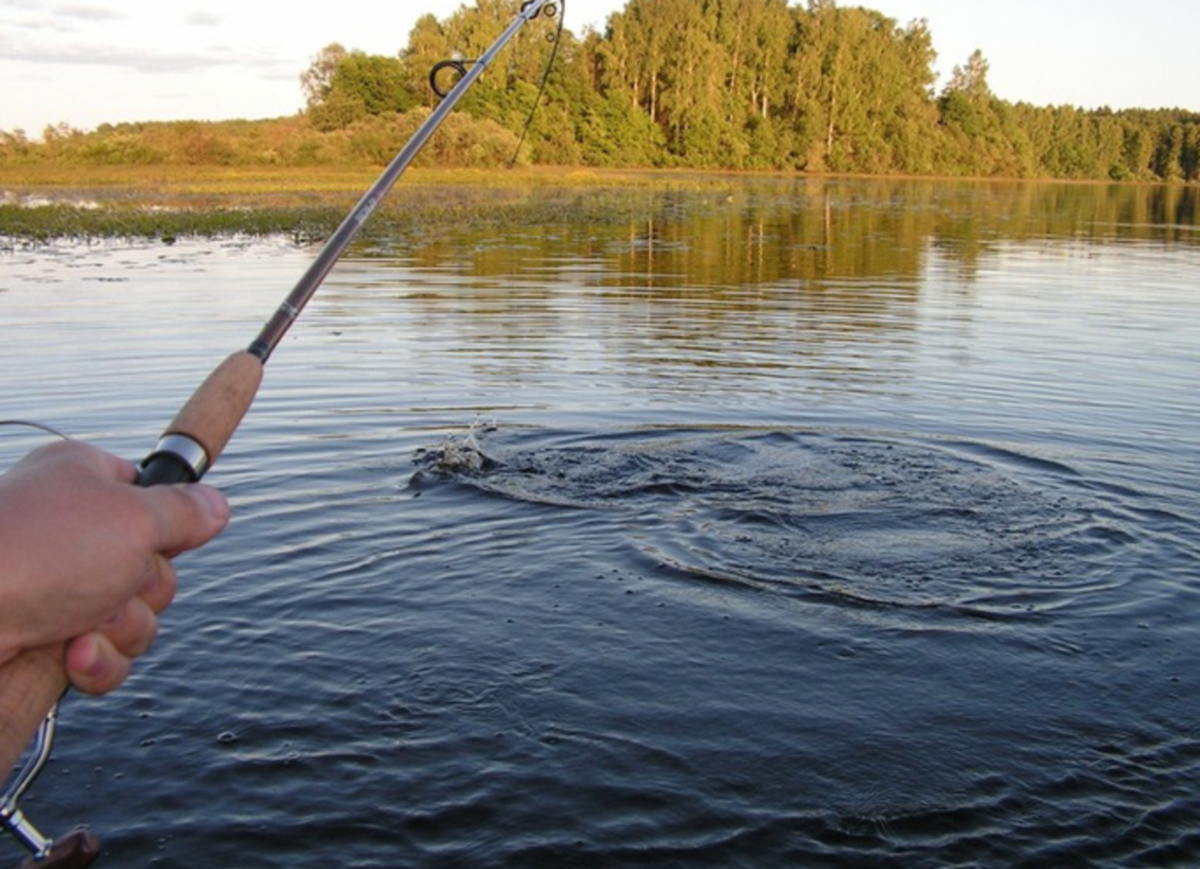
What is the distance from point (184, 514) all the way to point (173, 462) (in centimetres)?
35

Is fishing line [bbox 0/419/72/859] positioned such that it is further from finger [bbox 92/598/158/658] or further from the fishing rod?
finger [bbox 92/598/158/658]

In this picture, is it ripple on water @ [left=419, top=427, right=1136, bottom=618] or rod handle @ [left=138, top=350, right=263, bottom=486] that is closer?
rod handle @ [left=138, top=350, right=263, bottom=486]

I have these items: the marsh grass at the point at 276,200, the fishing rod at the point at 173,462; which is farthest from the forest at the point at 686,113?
the fishing rod at the point at 173,462

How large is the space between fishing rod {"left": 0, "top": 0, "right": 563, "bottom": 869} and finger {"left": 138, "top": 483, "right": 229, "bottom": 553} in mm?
151

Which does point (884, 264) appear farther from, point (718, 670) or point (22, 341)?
point (718, 670)

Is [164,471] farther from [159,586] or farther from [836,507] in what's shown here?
[836,507]

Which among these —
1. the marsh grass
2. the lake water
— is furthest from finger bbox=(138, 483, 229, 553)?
the marsh grass

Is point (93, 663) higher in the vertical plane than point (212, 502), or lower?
lower

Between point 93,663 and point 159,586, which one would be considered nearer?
point 93,663

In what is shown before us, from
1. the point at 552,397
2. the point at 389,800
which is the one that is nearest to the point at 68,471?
the point at 389,800

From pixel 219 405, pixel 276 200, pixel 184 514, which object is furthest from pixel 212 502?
pixel 276 200

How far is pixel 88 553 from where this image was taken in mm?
1736

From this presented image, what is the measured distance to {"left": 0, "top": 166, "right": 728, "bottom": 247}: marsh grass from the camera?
33.0 m

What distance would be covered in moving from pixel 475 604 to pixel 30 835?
381cm
